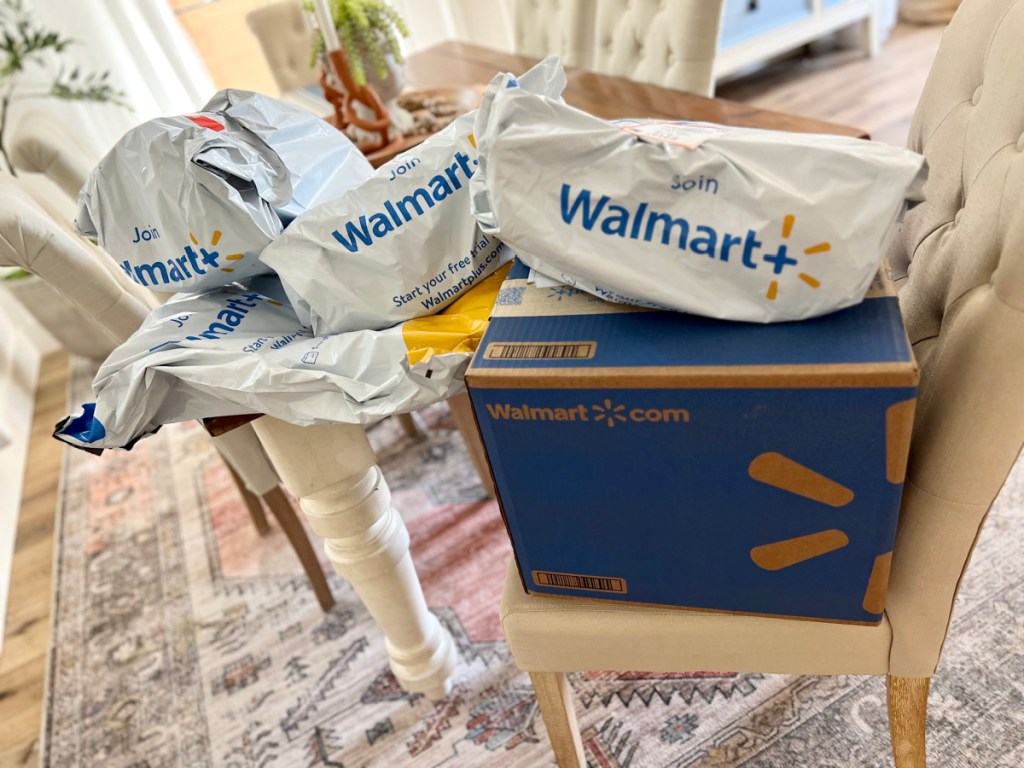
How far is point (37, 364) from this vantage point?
2.84 metres

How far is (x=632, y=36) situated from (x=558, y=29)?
1.08 ft

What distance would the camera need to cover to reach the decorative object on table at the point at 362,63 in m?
1.42

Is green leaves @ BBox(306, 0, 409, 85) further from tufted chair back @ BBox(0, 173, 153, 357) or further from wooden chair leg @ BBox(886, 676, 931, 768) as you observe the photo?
wooden chair leg @ BBox(886, 676, 931, 768)

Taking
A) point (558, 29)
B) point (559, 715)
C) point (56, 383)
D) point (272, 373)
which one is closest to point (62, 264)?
point (272, 373)

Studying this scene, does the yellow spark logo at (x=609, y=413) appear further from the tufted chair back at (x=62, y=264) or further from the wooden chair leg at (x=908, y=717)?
the tufted chair back at (x=62, y=264)

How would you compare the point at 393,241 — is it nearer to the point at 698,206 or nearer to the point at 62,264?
the point at 698,206

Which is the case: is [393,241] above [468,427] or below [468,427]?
above

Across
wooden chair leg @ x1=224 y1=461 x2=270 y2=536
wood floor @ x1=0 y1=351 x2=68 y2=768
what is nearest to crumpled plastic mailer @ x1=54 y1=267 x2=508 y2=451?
wooden chair leg @ x1=224 y1=461 x2=270 y2=536

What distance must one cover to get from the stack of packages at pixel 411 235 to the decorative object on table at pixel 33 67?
191 cm

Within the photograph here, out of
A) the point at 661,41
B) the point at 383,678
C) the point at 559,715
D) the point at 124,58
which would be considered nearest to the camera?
the point at 559,715

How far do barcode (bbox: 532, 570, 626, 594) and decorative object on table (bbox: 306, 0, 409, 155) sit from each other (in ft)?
3.01

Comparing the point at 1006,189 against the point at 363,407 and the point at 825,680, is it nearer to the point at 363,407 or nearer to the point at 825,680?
the point at 363,407

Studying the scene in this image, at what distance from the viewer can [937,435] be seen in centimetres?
67

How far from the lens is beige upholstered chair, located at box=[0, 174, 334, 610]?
106 centimetres
